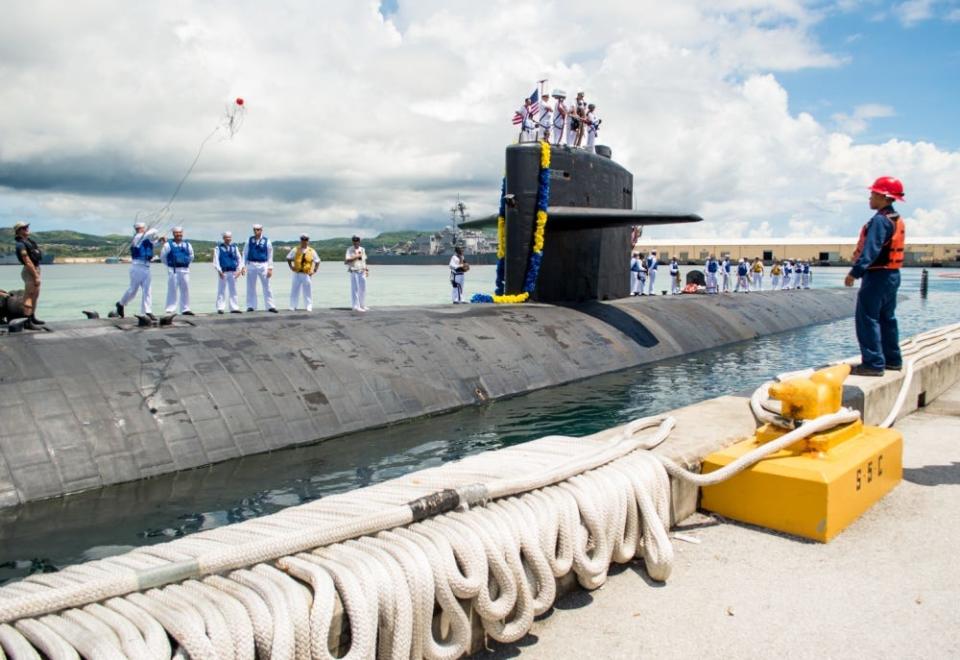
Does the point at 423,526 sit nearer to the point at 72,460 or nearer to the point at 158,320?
the point at 72,460

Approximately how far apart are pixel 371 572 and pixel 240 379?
19.7 ft

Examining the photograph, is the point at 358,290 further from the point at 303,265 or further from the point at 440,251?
the point at 440,251

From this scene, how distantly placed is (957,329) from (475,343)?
7.15 meters

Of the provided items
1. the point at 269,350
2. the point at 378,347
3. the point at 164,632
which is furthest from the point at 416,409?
the point at 164,632

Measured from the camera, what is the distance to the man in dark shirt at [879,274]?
586cm

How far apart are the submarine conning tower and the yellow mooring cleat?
9534 mm

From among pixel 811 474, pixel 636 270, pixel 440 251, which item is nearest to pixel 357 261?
pixel 811 474

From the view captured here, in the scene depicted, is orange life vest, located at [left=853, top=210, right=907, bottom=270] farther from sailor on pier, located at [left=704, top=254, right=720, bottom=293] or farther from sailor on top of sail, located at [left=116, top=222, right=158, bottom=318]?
sailor on pier, located at [left=704, top=254, right=720, bottom=293]

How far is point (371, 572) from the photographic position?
8.29 ft

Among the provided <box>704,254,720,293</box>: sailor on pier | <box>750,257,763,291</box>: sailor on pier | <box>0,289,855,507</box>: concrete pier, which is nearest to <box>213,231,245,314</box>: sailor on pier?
<box>0,289,855,507</box>: concrete pier

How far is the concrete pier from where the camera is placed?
255 inches

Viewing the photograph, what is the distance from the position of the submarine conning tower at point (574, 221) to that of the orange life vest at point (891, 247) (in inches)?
301

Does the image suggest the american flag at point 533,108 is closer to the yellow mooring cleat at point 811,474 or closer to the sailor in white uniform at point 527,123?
the sailor in white uniform at point 527,123

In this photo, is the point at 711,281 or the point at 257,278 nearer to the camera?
the point at 257,278
